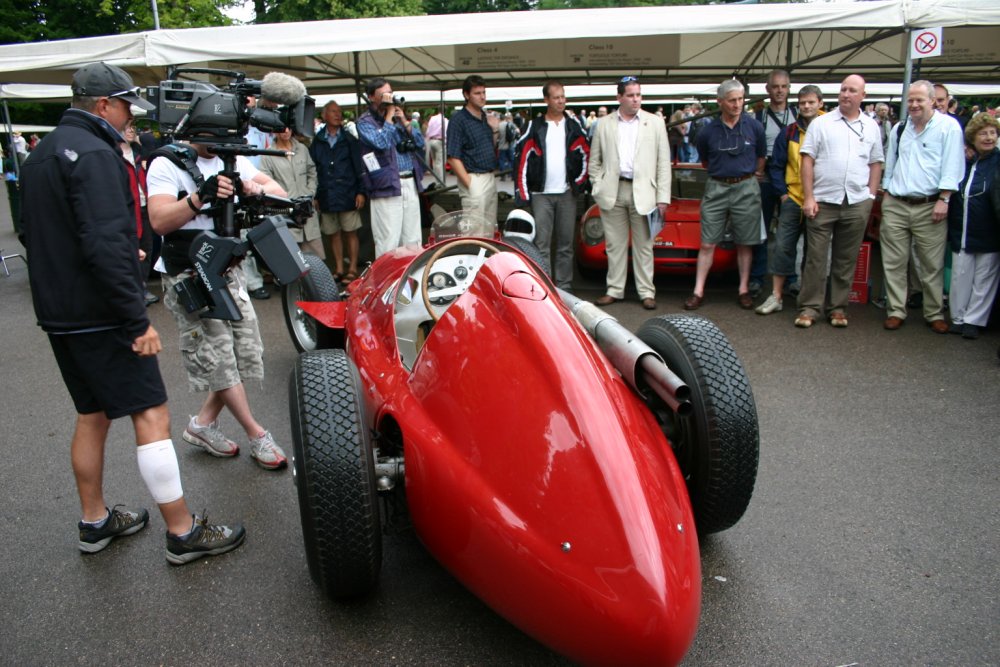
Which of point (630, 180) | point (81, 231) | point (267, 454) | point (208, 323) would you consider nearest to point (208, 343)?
point (208, 323)

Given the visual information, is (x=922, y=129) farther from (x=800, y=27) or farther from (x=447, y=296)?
(x=447, y=296)

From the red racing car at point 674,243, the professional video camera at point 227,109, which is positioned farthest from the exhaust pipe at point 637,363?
the red racing car at point 674,243

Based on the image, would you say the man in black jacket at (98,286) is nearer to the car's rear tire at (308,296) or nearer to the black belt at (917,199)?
the car's rear tire at (308,296)

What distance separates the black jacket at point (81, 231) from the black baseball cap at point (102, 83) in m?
0.11

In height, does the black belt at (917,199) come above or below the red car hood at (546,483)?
above

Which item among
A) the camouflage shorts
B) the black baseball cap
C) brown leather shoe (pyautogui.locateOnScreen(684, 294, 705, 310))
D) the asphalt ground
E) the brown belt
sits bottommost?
the asphalt ground

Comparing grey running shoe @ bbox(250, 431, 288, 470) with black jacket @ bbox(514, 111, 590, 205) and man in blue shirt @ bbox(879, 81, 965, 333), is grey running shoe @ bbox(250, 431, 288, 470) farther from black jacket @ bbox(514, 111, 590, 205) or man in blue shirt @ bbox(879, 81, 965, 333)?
man in blue shirt @ bbox(879, 81, 965, 333)

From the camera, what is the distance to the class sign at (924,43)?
6.45m

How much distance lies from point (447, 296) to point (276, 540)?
1507 mm

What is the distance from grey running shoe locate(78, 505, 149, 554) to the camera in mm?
3252

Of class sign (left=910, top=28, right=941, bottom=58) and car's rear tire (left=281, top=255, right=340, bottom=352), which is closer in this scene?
car's rear tire (left=281, top=255, right=340, bottom=352)

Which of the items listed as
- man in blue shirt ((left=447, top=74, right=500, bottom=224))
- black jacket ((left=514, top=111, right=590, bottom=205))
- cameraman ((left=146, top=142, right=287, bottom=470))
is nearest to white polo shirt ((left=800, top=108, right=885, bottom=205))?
black jacket ((left=514, top=111, right=590, bottom=205))

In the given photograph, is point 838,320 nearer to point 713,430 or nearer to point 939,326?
point 939,326

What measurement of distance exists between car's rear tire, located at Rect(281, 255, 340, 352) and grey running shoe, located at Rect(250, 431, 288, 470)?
48.5 inches
